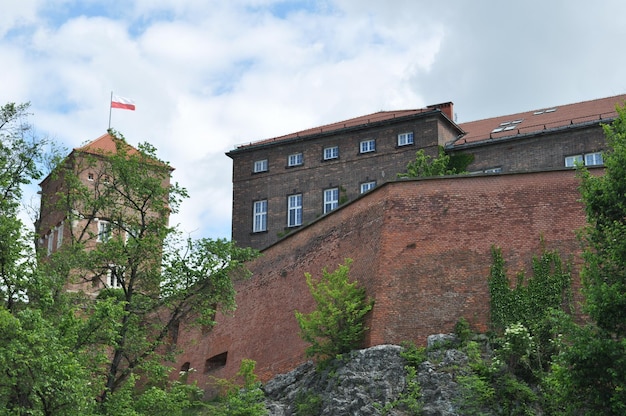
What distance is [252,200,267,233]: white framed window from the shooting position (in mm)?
47688

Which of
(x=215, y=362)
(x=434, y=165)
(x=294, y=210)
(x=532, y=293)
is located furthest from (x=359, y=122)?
(x=532, y=293)

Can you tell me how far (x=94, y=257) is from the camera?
28.5 m

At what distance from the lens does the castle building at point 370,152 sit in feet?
141

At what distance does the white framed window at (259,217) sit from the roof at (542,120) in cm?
972

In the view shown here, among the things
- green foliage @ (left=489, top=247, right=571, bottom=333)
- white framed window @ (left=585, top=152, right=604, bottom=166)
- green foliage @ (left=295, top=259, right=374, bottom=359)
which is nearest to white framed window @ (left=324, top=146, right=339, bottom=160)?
white framed window @ (left=585, top=152, right=604, bottom=166)

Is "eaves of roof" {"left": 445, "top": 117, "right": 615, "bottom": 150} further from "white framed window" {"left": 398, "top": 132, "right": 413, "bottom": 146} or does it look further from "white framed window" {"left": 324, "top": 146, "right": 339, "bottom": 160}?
"white framed window" {"left": 324, "top": 146, "right": 339, "bottom": 160}

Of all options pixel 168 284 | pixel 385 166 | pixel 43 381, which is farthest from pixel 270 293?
pixel 43 381

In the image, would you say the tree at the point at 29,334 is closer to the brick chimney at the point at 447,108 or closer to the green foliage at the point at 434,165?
the green foliage at the point at 434,165

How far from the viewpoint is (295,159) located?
48438mm

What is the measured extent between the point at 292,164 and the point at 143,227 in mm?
19722

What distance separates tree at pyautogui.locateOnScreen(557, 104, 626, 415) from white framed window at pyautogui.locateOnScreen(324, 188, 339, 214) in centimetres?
2414

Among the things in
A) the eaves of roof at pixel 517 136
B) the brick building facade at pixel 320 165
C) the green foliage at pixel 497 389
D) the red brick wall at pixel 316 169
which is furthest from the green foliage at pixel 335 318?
the eaves of roof at pixel 517 136

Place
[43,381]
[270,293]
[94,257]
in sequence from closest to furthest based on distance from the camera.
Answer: [43,381], [94,257], [270,293]

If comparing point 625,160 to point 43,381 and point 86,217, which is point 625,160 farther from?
point 86,217
